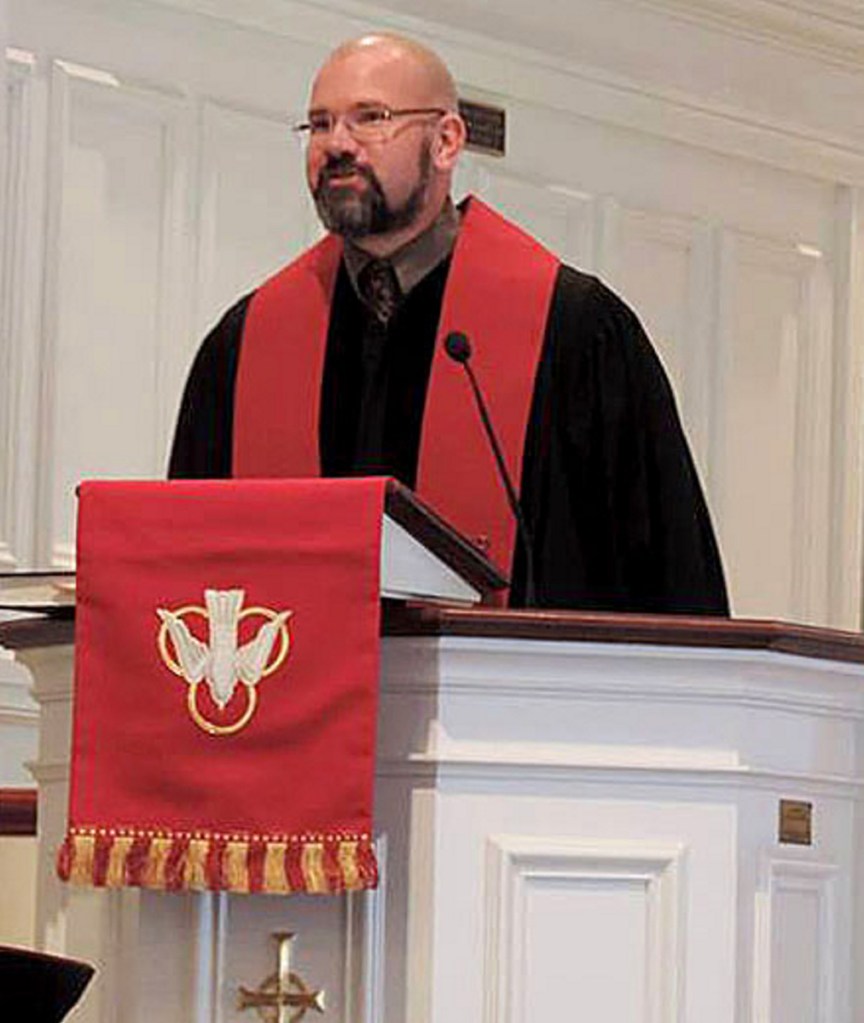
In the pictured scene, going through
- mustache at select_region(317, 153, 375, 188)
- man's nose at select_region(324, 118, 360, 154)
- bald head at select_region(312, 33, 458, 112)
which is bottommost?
mustache at select_region(317, 153, 375, 188)

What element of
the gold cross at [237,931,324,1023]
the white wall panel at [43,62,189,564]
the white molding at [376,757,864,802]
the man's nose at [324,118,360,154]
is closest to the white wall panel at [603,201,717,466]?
the white wall panel at [43,62,189,564]

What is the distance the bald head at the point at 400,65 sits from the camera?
155 inches

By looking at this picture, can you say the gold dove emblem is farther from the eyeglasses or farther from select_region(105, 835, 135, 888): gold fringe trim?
the eyeglasses

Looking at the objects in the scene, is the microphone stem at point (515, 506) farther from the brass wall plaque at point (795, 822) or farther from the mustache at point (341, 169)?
the brass wall plaque at point (795, 822)

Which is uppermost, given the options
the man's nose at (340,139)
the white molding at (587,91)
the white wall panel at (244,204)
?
the white molding at (587,91)

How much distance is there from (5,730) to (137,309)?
0.97m

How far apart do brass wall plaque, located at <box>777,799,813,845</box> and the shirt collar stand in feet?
3.85

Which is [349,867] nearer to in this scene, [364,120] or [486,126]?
[364,120]

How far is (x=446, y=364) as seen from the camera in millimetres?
4047

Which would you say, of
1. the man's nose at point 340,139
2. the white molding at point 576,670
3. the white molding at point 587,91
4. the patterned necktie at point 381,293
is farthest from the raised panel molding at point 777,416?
the white molding at point 576,670

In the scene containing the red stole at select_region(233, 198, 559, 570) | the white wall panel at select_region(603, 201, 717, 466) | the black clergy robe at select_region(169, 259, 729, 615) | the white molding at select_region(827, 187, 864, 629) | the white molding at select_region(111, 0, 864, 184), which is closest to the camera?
the black clergy robe at select_region(169, 259, 729, 615)

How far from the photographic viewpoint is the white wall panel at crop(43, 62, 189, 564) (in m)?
5.98

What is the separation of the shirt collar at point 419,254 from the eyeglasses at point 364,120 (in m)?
0.18

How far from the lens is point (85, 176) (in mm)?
6070
